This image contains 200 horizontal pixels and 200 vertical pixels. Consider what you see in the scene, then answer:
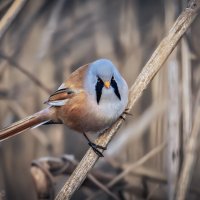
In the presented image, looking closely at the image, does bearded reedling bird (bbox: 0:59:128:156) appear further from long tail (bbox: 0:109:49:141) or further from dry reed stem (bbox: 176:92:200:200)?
dry reed stem (bbox: 176:92:200:200)

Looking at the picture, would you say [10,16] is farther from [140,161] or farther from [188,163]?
[188,163]

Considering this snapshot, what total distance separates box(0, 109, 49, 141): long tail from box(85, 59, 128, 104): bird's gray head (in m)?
0.31

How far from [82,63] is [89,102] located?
0.89 meters

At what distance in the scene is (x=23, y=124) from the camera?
2.49 m

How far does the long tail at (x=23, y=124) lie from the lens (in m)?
2.46

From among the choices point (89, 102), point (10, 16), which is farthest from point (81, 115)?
point (10, 16)

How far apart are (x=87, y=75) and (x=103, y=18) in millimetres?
996

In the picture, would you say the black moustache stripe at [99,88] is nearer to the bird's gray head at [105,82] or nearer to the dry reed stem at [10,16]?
the bird's gray head at [105,82]

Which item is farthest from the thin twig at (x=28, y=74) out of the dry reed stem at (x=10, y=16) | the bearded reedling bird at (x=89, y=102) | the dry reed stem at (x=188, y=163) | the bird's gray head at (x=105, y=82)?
the dry reed stem at (x=188, y=163)

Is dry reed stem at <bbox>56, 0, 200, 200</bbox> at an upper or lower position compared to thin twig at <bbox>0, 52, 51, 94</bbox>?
lower

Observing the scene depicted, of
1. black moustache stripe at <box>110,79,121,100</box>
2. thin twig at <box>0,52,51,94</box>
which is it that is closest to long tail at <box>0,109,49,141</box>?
Answer: black moustache stripe at <box>110,79,121,100</box>

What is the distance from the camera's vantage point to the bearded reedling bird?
232 centimetres

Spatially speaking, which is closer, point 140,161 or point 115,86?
point 115,86

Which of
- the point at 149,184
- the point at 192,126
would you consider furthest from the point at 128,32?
the point at 149,184
